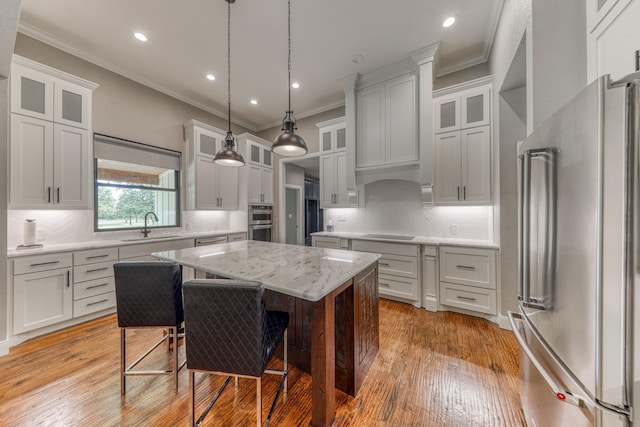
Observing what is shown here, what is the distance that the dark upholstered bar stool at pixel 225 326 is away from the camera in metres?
1.17

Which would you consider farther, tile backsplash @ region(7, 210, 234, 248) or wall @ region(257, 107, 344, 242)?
wall @ region(257, 107, 344, 242)

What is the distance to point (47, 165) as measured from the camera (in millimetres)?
2584

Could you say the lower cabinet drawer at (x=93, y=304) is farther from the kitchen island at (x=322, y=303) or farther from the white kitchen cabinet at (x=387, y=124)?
the white kitchen cabinet at (x=387, y=124)

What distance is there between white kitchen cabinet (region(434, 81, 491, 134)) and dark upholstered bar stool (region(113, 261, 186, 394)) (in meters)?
3.49

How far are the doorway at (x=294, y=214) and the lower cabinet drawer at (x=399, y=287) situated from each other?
126 inches

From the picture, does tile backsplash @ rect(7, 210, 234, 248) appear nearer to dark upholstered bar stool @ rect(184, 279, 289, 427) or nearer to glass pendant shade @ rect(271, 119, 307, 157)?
glass pendant shade @ rect(271, 119, 307, 157)

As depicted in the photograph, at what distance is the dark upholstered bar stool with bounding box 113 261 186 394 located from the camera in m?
1.63

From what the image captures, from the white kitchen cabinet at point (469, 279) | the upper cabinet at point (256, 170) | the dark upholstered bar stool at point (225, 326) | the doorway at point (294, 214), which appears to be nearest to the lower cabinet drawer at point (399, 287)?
the white kitchen cabinet at point (469, 279)

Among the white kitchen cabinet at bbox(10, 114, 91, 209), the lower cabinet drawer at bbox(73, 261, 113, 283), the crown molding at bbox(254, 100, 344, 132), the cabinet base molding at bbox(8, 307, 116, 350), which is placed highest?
the crown molding at bbox(254, 100, 344, 132)

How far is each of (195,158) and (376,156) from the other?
313cm

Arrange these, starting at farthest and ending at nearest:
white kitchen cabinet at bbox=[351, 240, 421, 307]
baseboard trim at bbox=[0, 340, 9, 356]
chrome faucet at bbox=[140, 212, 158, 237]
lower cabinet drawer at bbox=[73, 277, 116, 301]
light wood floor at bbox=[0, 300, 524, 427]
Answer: chrome faucet at bbox=[140, 212, 158, 237], white kitchen cabinet at bbox=[351, 240, 421, 307], lower cabinet drawer at bbox=[73, 277, 116, 301], baseboard trim at bbox=[0, 340, 9, 356], light wood floor at bbox=[0, 300, 524, 427]

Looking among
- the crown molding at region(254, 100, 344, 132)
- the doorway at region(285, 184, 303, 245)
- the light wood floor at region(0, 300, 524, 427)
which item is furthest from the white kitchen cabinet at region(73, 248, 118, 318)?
the crown molding at region(254, 100, 344, 132)

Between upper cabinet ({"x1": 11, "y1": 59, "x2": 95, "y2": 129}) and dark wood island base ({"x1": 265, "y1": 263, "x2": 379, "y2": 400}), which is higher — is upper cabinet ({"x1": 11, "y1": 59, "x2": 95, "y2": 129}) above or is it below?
above

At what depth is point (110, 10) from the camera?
2.45 m
